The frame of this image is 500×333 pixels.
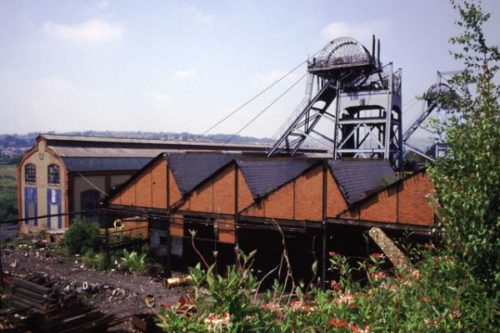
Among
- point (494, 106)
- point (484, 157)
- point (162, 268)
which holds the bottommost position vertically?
point (162, 268)

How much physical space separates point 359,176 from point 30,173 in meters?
25.8

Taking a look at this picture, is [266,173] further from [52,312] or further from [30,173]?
[30,173]

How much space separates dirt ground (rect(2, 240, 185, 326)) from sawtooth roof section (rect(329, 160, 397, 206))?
7.33 meters

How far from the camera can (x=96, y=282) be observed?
1683 centimetres

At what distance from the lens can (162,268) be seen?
19312mm

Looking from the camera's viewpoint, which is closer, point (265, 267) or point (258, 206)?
point (258, 206)

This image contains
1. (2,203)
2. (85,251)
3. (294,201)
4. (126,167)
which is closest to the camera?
(294,201)

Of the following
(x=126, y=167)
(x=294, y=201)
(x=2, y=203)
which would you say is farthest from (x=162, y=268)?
(x=2, y=203)

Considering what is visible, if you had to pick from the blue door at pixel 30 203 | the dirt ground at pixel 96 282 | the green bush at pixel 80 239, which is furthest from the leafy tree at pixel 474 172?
the blue door at pixel 30 203

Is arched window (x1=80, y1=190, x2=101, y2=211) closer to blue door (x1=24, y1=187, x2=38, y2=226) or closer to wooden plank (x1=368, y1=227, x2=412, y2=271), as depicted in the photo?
blue door (x1=24, y1=187, x2=38, y2=226)

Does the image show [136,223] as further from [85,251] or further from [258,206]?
[258,206]

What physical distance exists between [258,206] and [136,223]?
9.54 m

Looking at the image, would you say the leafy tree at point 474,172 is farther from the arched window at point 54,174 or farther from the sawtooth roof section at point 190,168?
the arched window at point 54,174

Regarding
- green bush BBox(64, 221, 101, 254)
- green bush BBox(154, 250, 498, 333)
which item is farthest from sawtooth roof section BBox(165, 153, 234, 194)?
green bush BBox(154, 250, 498, 333)
